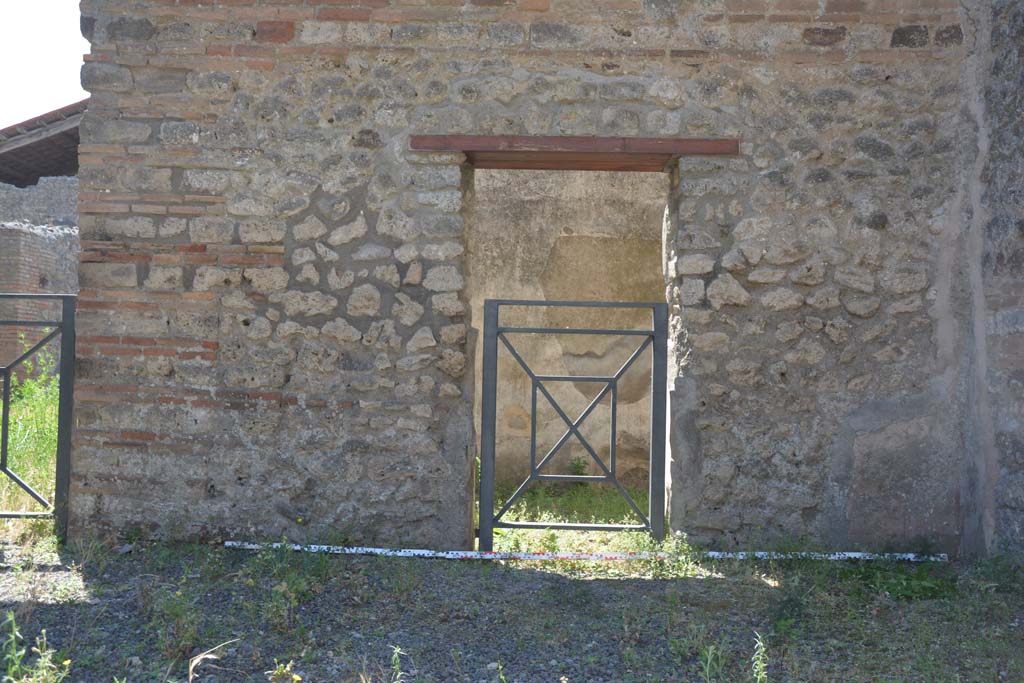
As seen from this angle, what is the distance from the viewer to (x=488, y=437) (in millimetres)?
4961

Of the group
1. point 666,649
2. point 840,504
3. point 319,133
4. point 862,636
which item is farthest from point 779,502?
point 319,133

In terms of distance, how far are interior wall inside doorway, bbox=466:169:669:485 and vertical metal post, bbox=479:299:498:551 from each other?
2.97 m

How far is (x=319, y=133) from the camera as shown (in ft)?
15.8

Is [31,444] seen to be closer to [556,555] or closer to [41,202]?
[556,555]

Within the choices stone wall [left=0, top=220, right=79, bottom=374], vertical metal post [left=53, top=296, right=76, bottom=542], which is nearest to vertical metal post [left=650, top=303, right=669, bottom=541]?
vertical metal post [left=53, top=296, right=76, bottom=542]

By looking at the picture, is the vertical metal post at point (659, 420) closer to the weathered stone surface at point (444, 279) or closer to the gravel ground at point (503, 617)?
the gravel ground at point (503, 617)

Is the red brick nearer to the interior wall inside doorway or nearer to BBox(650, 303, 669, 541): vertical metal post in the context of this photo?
BBox(650, 303, 669, 541): vertical metal post

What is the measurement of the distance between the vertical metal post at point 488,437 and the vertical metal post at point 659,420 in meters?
0.91

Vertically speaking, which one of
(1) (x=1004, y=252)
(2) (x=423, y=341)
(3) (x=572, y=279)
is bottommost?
(2) (x=423, y=341)

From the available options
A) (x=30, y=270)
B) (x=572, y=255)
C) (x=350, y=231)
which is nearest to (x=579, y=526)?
(x=350, y=231)

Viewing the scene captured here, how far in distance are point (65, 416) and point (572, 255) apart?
15.3 feet

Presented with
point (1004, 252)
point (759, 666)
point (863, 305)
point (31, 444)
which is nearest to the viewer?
point (759, 666)

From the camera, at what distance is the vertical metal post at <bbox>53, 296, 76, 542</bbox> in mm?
4934

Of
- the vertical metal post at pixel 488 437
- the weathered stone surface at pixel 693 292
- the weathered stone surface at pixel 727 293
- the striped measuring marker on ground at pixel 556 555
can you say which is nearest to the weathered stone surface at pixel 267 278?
the vertical metal post at pixel 488 437
